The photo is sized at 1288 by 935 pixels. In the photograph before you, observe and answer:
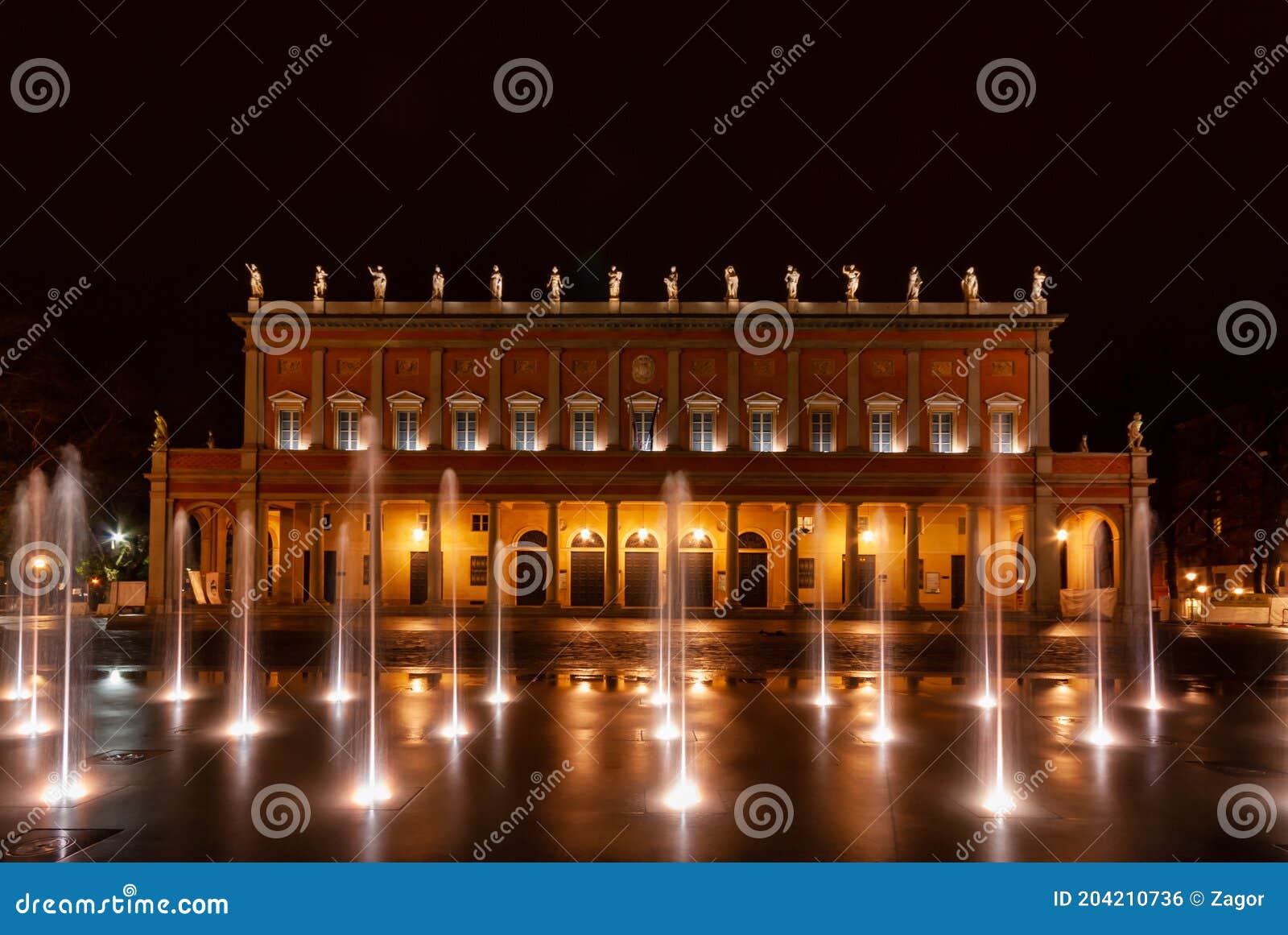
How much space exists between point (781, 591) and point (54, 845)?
3762 centimetres

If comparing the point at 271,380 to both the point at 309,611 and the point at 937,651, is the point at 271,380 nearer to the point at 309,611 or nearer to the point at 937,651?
the point at 309,611

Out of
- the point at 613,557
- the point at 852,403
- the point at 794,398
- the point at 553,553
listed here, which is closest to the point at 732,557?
the point at 613,557

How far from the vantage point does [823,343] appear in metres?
43.9

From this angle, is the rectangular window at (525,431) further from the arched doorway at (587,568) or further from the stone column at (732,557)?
the stone column at (732,557)

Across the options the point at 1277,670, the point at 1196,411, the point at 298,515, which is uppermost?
the point at 1196,411

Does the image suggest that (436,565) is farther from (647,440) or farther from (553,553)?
(647,440)

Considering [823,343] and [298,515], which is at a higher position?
[823,343]

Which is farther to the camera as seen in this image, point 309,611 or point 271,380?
point 271,380

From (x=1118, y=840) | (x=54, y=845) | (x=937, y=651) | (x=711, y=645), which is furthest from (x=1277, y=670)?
(x=54, y=845)

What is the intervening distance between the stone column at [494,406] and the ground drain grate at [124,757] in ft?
107

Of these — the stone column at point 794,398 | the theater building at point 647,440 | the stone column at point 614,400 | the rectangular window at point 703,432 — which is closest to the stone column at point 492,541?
the theater building at point 647,440

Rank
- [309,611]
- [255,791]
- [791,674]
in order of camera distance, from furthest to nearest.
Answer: [309,611], [791,674], [255,791]

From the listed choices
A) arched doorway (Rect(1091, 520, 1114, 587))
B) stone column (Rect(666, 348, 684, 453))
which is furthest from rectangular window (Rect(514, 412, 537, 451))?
arched doorway (Rect(1091, 520, 1114, 587))

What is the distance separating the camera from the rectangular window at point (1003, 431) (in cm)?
4356
